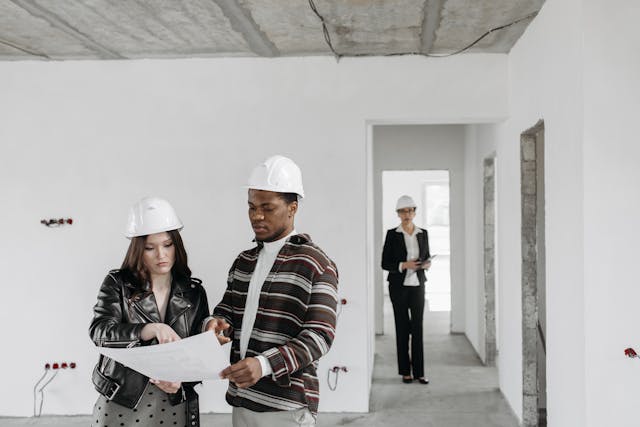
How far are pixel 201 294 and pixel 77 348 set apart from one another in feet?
8.76

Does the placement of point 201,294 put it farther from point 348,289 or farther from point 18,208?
point 18,208

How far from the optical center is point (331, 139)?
474 cm

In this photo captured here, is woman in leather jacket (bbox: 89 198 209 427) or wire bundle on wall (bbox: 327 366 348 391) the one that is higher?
woman in leather jacket (bbox: 89 198 209 427)

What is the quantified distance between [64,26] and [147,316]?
7.60 feet

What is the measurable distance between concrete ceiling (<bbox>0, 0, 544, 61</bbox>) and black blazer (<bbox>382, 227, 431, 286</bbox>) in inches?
67.4

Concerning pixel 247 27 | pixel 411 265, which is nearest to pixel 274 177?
pixel 247 27

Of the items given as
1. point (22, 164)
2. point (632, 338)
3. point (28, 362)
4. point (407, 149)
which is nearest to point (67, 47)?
point (22, 164)

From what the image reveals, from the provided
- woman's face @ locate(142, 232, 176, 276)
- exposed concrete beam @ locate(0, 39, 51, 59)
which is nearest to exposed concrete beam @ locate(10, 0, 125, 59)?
exposed concrete beam @ locate(0, 39, 51, 59)

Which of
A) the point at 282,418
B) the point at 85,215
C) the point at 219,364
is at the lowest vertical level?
the point at 282,418

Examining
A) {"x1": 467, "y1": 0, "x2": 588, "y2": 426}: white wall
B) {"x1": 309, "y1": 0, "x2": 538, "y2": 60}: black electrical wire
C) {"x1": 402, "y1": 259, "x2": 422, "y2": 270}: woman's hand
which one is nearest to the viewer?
{"x1": 467, "y1": 0, "x2": 588, "y2": 426}: white wall

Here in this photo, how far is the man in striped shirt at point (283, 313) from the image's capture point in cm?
204

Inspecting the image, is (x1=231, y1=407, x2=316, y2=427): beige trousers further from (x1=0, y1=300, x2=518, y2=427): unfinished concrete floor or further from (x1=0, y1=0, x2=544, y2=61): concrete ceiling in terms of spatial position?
(x1=0, y1=300, x2=518, y2=427): unfinished concrete floor

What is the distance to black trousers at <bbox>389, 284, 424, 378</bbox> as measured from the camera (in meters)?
5.54

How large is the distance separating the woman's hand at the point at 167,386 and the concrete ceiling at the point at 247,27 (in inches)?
81.4
